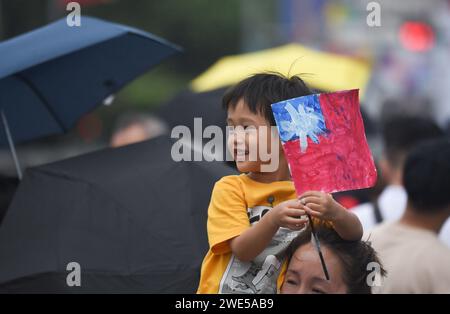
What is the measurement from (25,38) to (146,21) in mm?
24919

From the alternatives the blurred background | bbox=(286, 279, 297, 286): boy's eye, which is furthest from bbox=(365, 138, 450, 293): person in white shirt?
the blurred background

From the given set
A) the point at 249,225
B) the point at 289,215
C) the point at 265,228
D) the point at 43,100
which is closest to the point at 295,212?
the point at 289,215

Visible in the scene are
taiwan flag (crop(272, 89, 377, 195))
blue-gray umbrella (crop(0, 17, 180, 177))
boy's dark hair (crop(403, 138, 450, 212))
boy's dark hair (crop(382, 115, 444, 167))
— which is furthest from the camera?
boy's dark hair (crop(382, 115, 444, 167))

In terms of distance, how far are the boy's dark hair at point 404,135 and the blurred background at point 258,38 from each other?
7.72ft

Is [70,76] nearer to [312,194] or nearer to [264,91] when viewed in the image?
[264,91]

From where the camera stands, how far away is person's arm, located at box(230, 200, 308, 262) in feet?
9.65

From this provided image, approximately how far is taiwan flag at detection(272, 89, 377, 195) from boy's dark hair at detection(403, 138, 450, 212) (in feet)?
5.30

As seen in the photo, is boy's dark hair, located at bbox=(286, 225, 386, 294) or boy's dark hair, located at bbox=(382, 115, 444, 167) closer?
boy's dark hair, located at bbox=(286, 225, 386, 294)

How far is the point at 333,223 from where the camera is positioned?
9.98 ft

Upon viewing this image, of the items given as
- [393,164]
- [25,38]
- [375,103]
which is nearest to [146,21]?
[375,103]

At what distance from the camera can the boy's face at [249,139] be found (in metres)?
3.21

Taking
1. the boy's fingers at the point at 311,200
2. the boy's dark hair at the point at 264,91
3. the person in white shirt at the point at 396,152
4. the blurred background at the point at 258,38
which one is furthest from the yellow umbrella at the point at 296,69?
the boy's fingers at the point at 311,200

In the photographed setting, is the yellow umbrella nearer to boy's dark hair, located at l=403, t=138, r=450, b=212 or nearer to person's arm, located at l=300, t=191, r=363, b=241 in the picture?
boy's dark hair, located at l=403, t=138, r=450, b=212
